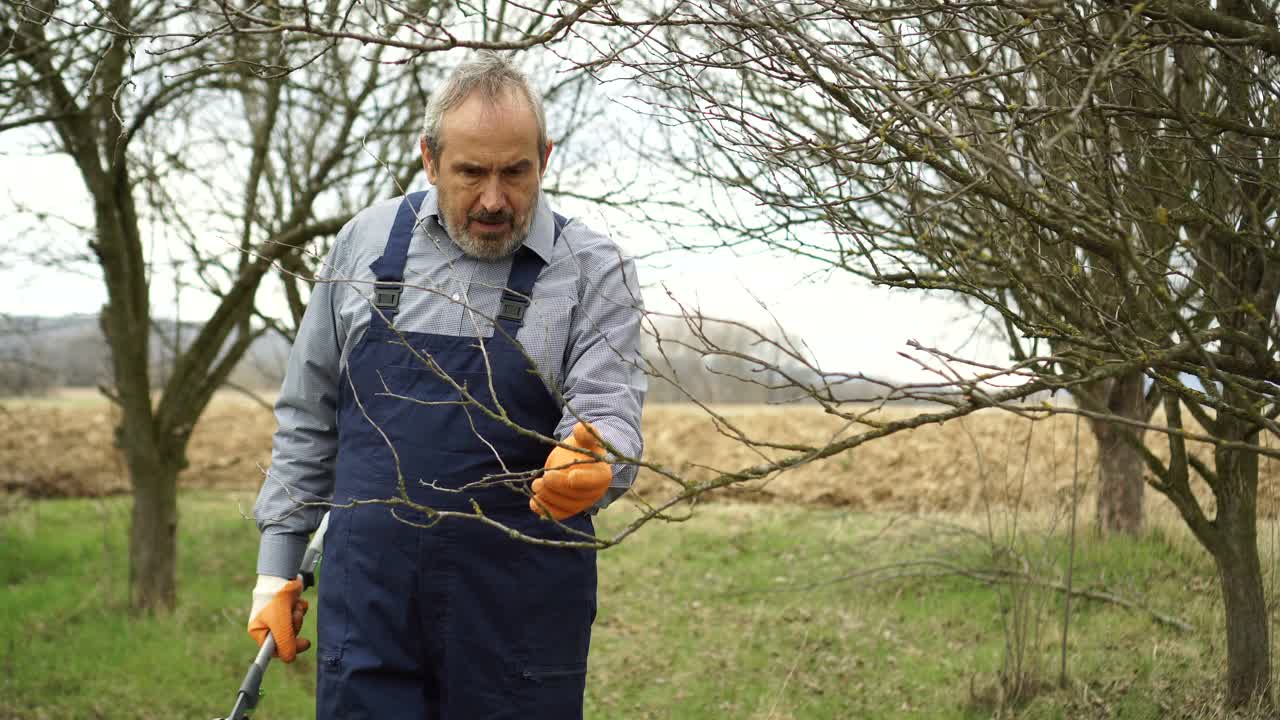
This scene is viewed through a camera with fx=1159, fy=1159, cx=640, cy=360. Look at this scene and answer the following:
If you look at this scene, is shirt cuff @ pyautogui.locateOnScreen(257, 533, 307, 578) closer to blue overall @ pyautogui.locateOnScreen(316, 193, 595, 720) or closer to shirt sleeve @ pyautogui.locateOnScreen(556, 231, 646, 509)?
blue overall @ pyautogui.locateOnScreen(316, 193, 595, 720)

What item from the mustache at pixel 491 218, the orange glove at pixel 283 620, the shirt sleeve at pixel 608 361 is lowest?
the orange glove at pixel 283 620

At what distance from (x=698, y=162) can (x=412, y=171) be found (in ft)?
5.60

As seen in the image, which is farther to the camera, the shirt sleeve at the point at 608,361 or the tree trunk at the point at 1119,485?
the tree trunk at the point at 1119,485

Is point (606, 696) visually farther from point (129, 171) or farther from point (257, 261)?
point (129, 171)

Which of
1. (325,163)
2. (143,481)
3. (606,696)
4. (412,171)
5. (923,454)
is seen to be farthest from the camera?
(923,454)

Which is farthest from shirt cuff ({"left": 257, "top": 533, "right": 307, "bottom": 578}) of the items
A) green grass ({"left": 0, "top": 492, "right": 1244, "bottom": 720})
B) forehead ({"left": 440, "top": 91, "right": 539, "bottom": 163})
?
green grass ({"left": 0, "top": 492, "right": 1244, "bottom": 720})

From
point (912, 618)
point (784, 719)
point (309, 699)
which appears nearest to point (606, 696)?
point (784, 719)

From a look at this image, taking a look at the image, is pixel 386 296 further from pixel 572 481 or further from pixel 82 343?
pixel 82 343

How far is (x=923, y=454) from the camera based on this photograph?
13703 millimetres

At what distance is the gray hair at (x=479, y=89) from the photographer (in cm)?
271

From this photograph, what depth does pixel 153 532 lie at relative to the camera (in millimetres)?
7312

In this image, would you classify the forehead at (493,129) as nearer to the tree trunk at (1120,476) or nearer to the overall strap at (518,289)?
the overall strap at (518,289)

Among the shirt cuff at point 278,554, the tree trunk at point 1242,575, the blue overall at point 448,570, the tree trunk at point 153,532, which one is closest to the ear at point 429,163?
the blue overall at point 448,570

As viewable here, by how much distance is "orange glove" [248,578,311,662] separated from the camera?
2842 mm
